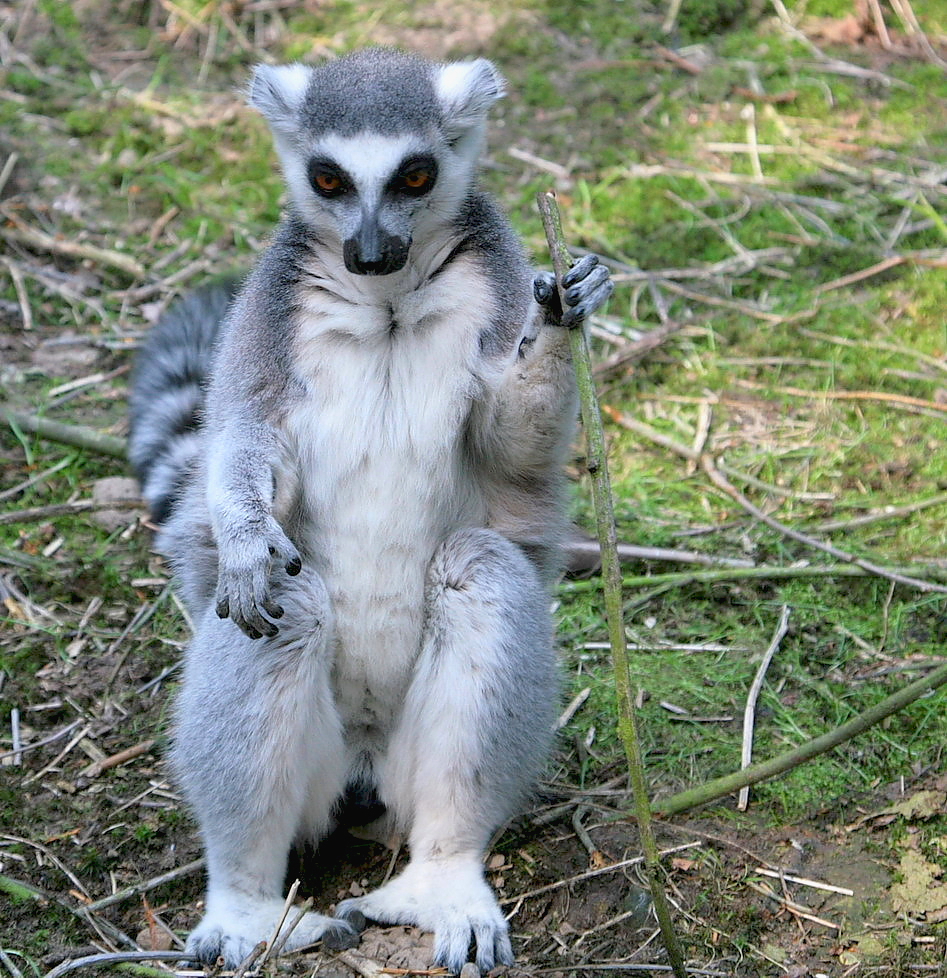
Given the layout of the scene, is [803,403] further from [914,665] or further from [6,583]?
[6,583]

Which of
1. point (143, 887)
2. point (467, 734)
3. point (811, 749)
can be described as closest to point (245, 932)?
point (143, 887)

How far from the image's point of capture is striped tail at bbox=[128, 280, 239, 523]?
4930mm

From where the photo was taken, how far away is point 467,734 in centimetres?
376

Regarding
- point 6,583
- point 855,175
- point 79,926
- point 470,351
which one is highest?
point 470,351

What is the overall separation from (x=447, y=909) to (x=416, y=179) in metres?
2.15

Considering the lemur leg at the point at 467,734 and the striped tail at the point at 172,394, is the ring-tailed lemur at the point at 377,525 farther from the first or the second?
the striped tail at the point at 172,394

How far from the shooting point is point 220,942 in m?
3.68

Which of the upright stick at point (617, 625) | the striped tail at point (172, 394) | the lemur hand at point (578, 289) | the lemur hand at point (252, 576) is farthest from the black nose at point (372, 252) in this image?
the striped tail at point (172, 394)

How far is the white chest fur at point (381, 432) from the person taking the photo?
384 centimetres

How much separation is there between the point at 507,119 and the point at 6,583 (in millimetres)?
4415

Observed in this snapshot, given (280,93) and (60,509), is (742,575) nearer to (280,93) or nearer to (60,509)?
(280,93)

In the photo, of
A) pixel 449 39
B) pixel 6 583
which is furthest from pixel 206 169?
pixel 6 583

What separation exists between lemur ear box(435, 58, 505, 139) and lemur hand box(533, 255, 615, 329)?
65 centimetres

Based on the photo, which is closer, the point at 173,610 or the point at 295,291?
the point at 295,291
